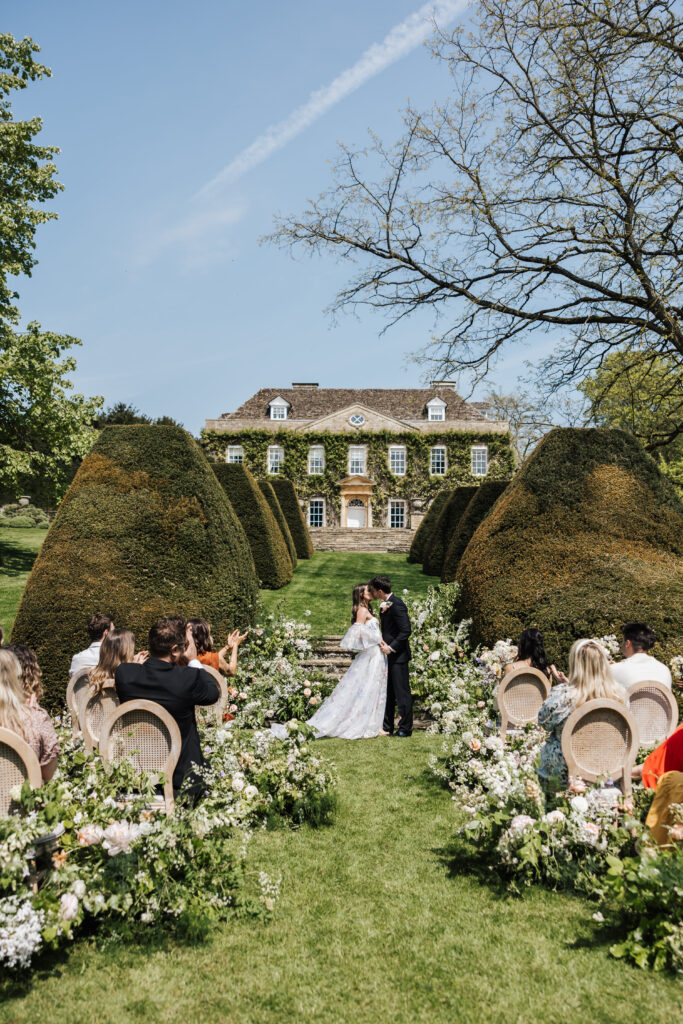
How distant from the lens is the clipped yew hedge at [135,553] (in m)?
7.77

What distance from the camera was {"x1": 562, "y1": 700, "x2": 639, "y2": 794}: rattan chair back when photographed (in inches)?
178

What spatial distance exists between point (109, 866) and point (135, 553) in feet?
16.5

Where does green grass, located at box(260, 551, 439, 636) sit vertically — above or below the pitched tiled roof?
below

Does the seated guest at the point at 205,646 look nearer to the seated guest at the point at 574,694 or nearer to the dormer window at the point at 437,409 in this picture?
the seated guest at the point at 574,694

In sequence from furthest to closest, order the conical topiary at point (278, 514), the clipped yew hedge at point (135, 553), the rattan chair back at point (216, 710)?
the conical topiary at point (278, 514) → the clipped yew hedge at point (135, 553) → the rattan chair back at point (216, 710)

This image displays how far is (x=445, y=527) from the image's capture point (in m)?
21.4

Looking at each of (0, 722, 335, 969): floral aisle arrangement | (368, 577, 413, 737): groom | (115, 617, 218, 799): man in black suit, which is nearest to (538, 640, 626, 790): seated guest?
(0, 722, 335, 969): floral aisle arrangement

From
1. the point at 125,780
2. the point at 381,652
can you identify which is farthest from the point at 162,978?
the point at 381,652

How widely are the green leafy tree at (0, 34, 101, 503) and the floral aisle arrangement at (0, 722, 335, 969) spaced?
1684 cm

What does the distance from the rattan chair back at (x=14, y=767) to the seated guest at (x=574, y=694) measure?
3.23 meters

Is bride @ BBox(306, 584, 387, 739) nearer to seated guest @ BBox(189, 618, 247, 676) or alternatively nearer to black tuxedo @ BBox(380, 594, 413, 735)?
black tuxedo @ BBox(380, 594, 413, 735)

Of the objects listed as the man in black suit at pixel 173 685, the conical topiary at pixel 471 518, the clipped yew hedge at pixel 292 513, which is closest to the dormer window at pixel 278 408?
the clipped yew hedge at pixel 292 513

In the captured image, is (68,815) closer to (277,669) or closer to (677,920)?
(677,920)

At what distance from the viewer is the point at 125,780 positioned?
405 cm
